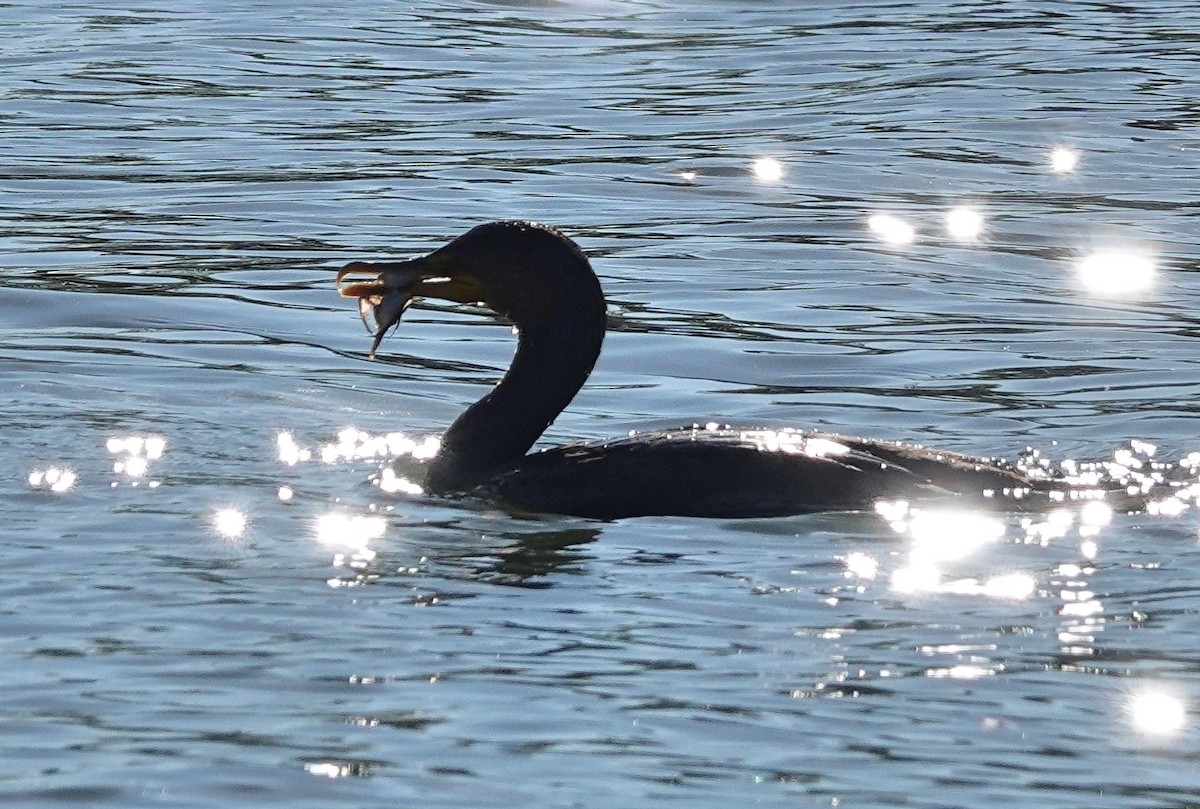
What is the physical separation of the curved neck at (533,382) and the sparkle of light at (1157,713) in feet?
11.8

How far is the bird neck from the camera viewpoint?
985 cm

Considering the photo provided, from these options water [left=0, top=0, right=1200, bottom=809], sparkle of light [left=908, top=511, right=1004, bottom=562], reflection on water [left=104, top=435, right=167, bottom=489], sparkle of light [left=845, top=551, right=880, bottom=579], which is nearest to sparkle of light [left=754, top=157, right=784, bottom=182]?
water [left=0, top=0, right=1200, bottom=809]

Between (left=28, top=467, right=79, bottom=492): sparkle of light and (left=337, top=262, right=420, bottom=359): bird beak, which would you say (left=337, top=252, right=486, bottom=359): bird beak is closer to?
(left=337, top=262, right=420, bottom=359): bird beak

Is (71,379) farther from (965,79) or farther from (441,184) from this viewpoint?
(965,79)

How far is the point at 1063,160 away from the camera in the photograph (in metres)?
19.9

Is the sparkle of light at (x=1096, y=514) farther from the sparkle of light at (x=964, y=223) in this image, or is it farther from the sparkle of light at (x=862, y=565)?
the sparkle of light at (x=964, y=223)

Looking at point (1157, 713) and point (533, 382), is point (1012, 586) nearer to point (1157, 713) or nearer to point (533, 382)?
point (1157, 713)

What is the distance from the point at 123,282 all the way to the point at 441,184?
161 inches

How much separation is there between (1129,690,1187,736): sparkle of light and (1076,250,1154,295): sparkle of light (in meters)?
8.44

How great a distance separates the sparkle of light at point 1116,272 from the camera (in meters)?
15.1

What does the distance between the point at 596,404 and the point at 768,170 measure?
7.73 metres

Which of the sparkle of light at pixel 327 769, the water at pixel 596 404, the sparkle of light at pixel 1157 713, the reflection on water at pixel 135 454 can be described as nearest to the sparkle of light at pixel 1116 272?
the water at pixel 596 404

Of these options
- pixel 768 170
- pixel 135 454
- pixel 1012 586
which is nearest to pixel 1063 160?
pixel 768 170

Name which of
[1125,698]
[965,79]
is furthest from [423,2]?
[1125,698]
